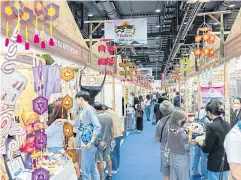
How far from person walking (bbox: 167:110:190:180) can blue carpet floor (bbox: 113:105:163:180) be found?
2256mm

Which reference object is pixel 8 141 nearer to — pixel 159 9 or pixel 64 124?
pixel 64 124

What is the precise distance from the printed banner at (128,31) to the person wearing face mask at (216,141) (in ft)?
20.6

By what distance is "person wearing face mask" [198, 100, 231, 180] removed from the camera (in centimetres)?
365

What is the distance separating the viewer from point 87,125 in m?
4.17

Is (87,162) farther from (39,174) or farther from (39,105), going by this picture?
(39,105)

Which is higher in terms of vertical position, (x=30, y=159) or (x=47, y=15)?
(x=47, y=15)

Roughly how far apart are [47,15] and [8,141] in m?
1.40

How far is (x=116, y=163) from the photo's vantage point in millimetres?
6609

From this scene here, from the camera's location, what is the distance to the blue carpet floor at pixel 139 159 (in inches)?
250

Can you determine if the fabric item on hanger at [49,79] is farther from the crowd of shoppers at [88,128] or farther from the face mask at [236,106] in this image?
the face mask at [236,106]

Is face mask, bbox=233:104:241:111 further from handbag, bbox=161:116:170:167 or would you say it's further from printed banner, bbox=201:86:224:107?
handbag, bbox=161:116:170:167

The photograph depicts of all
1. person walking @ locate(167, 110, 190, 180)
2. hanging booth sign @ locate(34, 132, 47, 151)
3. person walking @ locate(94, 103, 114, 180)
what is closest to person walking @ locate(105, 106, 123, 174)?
person walking @ locate(94, 103, 114, 180)

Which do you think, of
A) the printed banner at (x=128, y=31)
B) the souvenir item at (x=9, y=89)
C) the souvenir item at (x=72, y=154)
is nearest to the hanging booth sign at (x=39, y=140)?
the souvenir item at (x=9, y=89)

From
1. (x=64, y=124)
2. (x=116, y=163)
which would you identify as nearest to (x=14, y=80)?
(x=64, y=124)
